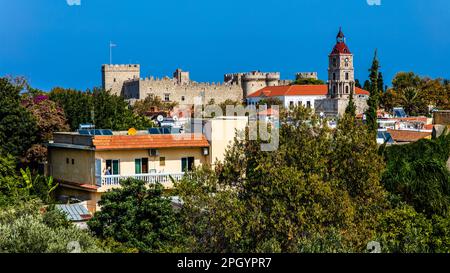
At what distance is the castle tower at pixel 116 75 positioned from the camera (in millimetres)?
92688

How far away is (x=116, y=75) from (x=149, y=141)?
74.7 metres

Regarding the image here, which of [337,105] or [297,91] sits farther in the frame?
[297,91]

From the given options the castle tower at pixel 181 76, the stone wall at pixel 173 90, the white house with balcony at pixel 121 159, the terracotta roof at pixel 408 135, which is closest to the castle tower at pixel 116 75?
the stone wall at pixel 173 90

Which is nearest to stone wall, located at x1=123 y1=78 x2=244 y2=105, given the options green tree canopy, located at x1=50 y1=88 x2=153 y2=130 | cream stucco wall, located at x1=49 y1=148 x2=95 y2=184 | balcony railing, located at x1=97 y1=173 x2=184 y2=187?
green tree canopy, located at x1=50 y1=88 x2=153 y2=130

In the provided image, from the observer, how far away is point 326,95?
8700cm

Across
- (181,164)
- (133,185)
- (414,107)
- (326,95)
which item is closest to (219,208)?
(133,185)

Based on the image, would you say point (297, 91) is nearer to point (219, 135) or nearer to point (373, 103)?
point (373, 103)

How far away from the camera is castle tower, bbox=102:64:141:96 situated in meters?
92.7

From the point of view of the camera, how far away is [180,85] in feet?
297

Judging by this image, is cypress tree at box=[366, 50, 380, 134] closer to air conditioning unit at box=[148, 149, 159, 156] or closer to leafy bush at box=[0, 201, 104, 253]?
air conditioning unit at box=[148, 149, 159, 156]

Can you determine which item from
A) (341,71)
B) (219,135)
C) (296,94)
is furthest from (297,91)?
(219,135)

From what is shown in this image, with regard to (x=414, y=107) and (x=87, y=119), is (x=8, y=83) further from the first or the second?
(x=414, y=107)

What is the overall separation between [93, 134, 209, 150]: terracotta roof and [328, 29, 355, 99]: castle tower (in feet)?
196
